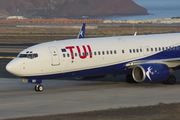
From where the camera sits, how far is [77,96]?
85.6 feet

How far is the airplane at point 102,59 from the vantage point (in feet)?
90.4

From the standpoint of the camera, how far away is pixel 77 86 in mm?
30984

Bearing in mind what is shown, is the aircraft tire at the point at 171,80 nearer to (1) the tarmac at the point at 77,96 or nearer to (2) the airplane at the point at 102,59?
(2) the airplane at the point at 102,59

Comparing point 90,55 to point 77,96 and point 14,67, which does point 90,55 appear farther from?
point 14,67

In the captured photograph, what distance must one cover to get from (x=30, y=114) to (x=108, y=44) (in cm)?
1198

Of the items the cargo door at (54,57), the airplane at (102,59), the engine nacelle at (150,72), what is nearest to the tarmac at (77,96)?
the engine nacelle at (150,72)

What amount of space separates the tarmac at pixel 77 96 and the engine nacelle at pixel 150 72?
0.76 m

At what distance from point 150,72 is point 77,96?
21.0ft

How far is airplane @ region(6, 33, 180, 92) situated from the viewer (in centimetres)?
2755

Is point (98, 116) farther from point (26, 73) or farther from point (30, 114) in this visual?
point (26, 73)

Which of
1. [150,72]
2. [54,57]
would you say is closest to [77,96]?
[54,57]

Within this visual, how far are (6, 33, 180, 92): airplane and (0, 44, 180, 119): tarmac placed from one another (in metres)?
1.09

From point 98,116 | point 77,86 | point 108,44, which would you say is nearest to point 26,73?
point 77,86

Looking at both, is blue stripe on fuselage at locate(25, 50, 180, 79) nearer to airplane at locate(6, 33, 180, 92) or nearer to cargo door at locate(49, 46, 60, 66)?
airplane at locate(6, 33, 180, 92)
